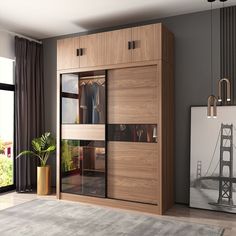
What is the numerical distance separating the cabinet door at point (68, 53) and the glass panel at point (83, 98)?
0.15 meters

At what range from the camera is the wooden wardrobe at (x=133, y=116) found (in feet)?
12.4

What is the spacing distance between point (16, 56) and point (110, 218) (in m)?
3.09

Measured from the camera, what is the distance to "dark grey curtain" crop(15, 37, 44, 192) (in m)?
4.91

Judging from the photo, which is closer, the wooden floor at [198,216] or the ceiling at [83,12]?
the wooden floor at [198,216]

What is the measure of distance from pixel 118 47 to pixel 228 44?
1479 mm

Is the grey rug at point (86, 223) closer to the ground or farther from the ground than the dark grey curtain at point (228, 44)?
closer to the ground

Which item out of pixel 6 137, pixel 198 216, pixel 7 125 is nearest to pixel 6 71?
pixel 7 125

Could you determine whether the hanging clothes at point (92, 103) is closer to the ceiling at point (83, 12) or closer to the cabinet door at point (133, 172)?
the cabinet door at point (133, 172)

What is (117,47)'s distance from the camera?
13.2 ft

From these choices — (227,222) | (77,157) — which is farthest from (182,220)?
(77,157)

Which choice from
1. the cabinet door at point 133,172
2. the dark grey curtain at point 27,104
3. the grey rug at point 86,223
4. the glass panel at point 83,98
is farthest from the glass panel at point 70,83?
the grey rug at point 86,223

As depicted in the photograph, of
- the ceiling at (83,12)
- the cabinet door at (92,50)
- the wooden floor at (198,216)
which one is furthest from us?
the cabinet door at (92,50)

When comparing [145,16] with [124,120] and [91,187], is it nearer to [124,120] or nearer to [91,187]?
[124,120]

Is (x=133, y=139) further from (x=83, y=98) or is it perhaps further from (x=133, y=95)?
(x=83, y=98)
